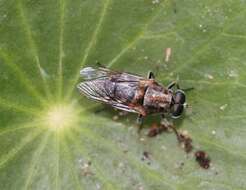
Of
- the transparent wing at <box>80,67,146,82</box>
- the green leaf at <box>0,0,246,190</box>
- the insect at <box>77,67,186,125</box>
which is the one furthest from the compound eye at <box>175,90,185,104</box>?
the transparent wing at <box>80,67,146,82</box>

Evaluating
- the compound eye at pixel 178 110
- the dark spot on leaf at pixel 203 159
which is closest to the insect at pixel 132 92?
the compound eye at pixel 178 110

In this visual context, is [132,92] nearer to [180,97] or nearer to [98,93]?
[98,93]

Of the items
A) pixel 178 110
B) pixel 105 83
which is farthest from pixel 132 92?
pixel 178 110

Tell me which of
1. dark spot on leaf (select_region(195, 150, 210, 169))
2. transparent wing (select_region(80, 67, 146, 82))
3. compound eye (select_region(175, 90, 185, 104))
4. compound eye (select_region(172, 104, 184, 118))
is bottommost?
dark spot on leaf (select_region(195, 150, 210, 169))

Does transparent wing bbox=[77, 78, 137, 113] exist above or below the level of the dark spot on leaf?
above

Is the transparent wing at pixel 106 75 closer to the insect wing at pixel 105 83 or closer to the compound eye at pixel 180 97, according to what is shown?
the insect wing at pixel 105 83

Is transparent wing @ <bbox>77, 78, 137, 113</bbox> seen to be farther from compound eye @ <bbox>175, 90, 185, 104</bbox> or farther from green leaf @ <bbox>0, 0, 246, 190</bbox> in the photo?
compound eye @ <bbox>175, 90, 185, 104</bbox>
